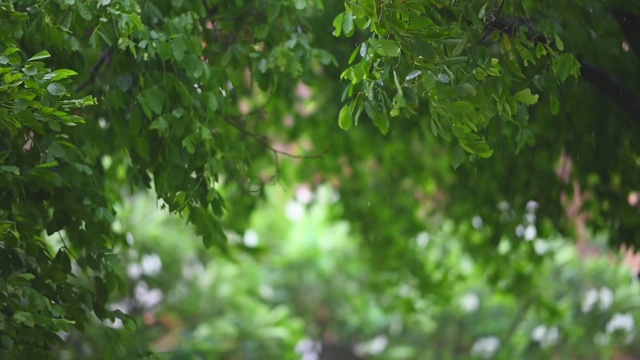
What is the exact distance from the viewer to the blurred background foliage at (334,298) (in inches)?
335

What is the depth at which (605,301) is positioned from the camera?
9.95 m

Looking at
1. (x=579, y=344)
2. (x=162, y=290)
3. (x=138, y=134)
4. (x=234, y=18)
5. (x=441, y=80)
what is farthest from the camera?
(x=579, y=344)

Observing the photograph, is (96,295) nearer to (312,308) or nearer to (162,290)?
(162,290)

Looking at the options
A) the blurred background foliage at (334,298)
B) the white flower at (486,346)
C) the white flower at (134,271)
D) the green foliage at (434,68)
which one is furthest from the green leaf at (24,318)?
the white flower at (486,346)

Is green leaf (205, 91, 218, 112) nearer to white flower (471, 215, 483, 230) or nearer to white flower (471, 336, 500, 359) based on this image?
white flower (471, 215, 483, 230)

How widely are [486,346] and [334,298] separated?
6.19 ft

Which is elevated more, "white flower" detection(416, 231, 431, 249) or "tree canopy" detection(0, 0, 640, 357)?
"white flower" detection(416, 231, 431, 249)

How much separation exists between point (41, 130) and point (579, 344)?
26.3ft

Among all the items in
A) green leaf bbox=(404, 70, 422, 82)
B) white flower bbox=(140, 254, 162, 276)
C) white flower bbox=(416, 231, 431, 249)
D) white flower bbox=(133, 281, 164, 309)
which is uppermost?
white flower bbox=(416, 231, 431, 249)

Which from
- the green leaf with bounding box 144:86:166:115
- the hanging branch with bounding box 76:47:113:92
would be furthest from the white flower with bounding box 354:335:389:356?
the green leaf with bounding box 144:86:166:115

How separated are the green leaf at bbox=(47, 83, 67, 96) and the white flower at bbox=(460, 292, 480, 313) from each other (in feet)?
27.7

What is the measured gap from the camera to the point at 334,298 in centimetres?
1160

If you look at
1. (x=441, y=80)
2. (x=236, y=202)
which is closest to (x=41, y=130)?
(x=441, y=80)

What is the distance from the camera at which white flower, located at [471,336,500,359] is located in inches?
A: 441
